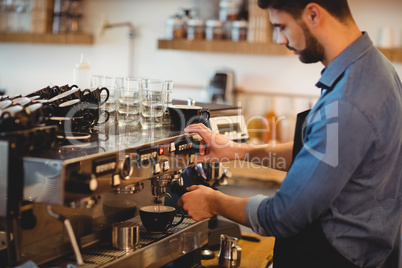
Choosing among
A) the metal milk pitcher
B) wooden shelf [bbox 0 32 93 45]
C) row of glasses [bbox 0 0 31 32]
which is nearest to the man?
the metal milk pitcher

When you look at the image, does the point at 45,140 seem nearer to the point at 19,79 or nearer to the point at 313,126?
the point at 313,126

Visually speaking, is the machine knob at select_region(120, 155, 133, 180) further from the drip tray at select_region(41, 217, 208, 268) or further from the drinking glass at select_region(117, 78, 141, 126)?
the drinking glass at select_region(117, 78, 141, 126)

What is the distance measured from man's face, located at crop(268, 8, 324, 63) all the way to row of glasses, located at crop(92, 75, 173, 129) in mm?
483

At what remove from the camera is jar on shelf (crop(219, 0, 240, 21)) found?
392 centimetres

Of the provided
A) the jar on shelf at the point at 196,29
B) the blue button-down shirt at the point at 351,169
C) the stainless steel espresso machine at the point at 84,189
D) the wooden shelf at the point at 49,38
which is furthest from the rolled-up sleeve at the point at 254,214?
the wooden shelf at the point at 49,38

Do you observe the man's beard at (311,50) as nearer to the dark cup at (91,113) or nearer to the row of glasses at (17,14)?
the dark cup at (91,113)

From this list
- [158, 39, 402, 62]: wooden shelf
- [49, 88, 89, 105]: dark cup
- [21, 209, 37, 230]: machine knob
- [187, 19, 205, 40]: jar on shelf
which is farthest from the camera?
[187, 19, 205, 40]: jar on shelf

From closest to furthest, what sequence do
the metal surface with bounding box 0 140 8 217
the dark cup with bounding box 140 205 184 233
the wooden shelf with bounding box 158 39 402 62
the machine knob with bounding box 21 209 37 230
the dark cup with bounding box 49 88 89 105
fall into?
the metal surface with bounding box 0 140 8 217, the machine knob with bounding box 21 209 37 230, the dark cup with bounding box 49 88 89 105, the dark cup with bounding box 140 205 184 233, the wooden shelf with bounding box 158 39 402 62

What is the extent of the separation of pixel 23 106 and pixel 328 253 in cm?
89

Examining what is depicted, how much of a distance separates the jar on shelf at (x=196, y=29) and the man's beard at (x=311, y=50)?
266 centimetres

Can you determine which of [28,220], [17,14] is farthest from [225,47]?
[28,220]

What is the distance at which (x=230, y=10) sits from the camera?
3934mm

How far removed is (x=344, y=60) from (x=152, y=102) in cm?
65

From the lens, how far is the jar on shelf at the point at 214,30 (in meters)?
3.96
